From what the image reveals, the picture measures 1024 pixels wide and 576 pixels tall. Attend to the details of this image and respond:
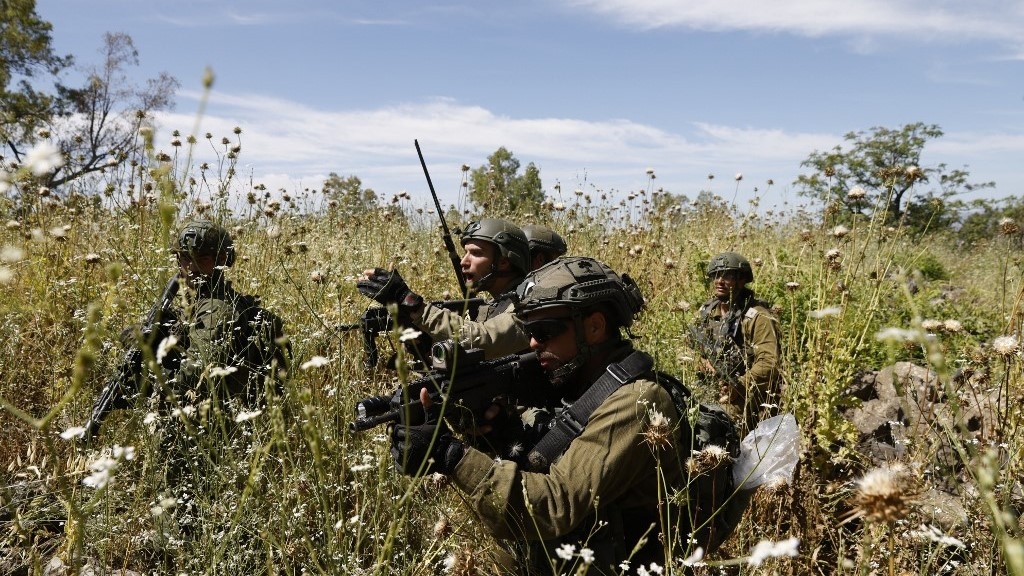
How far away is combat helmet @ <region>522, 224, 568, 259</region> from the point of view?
479 centimetres

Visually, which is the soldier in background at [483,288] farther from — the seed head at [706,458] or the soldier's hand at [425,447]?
the seed head at [706,458]

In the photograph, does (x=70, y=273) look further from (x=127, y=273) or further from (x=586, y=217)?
(x=586, y=217)

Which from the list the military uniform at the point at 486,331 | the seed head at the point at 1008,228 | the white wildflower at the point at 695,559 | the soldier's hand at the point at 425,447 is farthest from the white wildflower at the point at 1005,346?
the military uniform at the point at 486,331

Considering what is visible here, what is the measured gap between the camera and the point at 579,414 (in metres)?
2.21

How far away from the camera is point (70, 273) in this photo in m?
3.99

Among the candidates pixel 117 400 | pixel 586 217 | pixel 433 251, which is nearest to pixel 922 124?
pixel 586 217

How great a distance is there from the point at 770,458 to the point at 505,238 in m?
2.26

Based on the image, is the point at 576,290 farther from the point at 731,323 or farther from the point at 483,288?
the point at 731,323

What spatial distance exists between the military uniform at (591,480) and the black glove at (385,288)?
4.90ft

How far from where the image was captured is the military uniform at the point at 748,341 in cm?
434

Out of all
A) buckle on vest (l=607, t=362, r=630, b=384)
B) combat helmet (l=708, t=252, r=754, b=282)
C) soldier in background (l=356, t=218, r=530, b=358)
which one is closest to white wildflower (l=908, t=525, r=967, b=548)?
buckle on vest (l=607, t=362, r=630, b=384)

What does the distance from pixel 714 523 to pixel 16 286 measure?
3927 millimetres

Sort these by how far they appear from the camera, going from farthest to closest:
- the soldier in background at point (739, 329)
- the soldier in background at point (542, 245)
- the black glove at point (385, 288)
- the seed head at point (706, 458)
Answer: the soldier in background at point (542, 245) → the soldier in background at point (739, 329) → the black glove at point (385, 288) → the seed head at point (706, 458)

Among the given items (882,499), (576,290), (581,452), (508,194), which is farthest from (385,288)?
(508,194)
